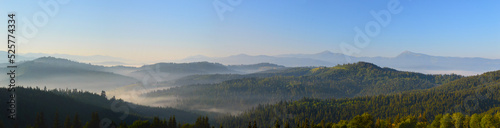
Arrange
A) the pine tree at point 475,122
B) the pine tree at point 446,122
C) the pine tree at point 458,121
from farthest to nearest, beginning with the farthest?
1. the pine tree at point 446,122
2. the pine tree at point 458,121
3. the pine tree at point 475,122

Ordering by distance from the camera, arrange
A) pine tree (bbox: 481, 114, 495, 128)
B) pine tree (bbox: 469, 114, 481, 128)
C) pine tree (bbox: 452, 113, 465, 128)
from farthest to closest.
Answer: pine tree (bbox: 452, 113, 465, 128)
pine tree (bbox: 469, 114, 481, 128)
pine tree (bbox: 481, 114, 495, 128)

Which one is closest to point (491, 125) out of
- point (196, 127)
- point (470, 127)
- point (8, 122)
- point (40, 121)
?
point (470, 127)

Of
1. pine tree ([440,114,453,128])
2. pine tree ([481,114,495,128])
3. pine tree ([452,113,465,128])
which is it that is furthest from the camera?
pine tree ([440,114,453,128])

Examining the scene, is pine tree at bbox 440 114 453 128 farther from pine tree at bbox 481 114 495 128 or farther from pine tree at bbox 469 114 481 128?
pine tree at bbox 481 114 495 128

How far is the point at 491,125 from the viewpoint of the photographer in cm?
9931

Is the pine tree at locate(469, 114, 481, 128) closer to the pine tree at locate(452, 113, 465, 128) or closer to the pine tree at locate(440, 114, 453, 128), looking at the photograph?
the pine tree at locate(452, 113, 465, 128)

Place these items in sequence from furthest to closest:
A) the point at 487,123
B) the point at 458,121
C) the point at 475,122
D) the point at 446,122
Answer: the point at 446,122
the point at 458,121
the point at 475,122
the point at 487,123

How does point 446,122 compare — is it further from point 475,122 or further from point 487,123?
point 487,123

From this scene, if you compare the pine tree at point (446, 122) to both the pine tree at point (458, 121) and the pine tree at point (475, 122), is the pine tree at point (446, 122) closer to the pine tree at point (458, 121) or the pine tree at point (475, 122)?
the pine tree at point (458, 121)

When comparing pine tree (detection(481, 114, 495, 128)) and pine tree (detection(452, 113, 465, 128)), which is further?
pine tree (detection(452, 113, 465, 128))

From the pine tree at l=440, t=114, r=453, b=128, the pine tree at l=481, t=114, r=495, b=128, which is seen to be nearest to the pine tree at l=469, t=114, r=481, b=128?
the pine tree at l=481, t=114, r=495, b=128

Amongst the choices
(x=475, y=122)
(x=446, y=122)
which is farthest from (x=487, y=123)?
(x=446, y=122)

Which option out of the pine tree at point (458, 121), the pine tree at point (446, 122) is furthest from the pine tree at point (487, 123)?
the pine tree at point (446, 122)


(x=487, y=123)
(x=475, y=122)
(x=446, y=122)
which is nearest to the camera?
(x=487, y=123)
